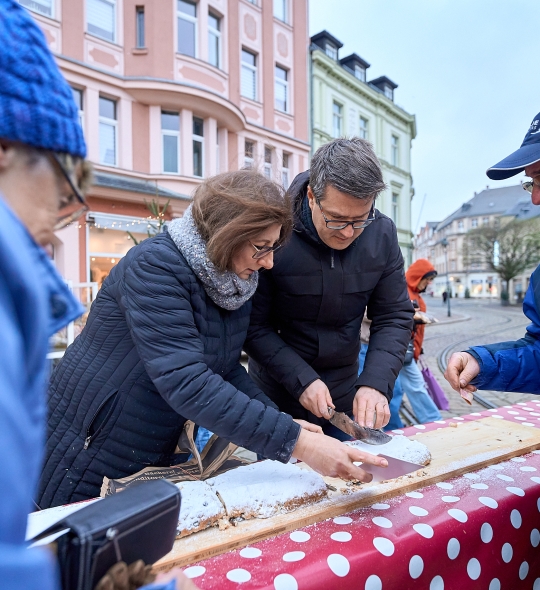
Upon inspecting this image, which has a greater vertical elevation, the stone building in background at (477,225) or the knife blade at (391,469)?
the stone building in background at (477,225)

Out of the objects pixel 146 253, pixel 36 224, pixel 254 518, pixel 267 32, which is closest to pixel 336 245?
pixel 146 253

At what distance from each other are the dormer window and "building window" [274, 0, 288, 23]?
3655 millimetres

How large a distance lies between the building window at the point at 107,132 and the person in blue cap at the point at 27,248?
11.5m

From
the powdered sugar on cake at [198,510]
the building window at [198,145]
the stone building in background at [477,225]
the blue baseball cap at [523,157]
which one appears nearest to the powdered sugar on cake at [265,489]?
the powdered sugar on cake at [198,510]

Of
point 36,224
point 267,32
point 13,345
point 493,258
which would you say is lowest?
point 13,345

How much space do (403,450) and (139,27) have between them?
43.1ft

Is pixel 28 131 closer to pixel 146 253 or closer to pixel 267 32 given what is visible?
pixel 146 253

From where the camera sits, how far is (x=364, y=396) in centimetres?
176

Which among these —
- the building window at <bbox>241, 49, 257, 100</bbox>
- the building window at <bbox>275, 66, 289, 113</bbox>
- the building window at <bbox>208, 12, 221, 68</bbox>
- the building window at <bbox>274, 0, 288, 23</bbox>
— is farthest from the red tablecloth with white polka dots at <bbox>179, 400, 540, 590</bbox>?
the building window at <bbox>274, 0, 288, 23</bbox>

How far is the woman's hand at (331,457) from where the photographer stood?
4.23 ft

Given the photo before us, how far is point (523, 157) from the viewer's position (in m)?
1.78

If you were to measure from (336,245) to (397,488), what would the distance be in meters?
0.93

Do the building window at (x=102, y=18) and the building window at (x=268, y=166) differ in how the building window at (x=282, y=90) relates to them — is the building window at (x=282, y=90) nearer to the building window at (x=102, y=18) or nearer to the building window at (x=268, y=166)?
the building window at (x=102, y=18)

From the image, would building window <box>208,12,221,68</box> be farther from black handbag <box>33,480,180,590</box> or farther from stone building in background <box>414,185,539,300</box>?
stone building in background <box>414,185,539,300</box>
